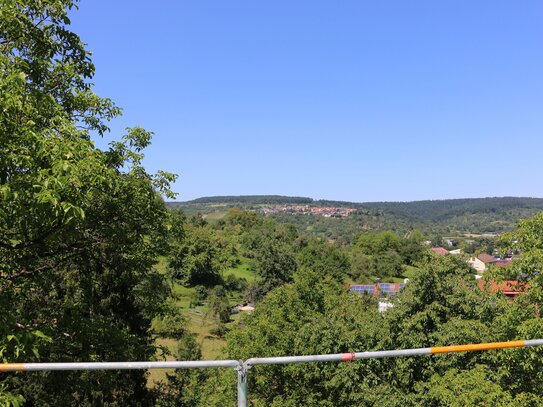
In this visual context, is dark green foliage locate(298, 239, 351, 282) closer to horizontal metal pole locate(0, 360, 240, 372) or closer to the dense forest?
the dense forest

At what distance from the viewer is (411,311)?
13352 mm

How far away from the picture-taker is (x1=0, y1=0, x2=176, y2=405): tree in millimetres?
4172

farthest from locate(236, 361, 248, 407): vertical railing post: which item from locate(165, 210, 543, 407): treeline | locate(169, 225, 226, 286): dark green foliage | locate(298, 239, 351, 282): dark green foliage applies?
locate(169, 225, 226, 286): dark green foliage

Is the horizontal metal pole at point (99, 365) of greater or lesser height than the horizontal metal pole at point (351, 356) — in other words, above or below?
above

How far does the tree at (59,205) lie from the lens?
417 centimetres

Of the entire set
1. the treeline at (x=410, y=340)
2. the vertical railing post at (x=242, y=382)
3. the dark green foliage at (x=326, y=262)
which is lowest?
the dark green foliage at (x=326, y=262)

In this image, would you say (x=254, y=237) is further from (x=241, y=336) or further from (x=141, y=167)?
(x=141, y=167)

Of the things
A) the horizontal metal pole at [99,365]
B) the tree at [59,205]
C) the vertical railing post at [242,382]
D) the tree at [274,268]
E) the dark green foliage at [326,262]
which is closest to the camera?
the horizontal metal pole at [99,365]

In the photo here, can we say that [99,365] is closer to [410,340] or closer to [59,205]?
[59,205]

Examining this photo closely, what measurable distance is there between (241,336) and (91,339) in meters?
13.5

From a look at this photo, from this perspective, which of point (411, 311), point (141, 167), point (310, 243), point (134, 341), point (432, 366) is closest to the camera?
point (134, 341)

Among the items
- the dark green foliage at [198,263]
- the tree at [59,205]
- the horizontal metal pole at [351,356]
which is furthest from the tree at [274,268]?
the horizontal metal pole at [351,356]

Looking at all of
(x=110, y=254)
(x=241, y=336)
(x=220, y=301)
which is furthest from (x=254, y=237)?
(x=110, y=254)

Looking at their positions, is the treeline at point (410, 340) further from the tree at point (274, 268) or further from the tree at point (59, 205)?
the tree at point (274, 268)
